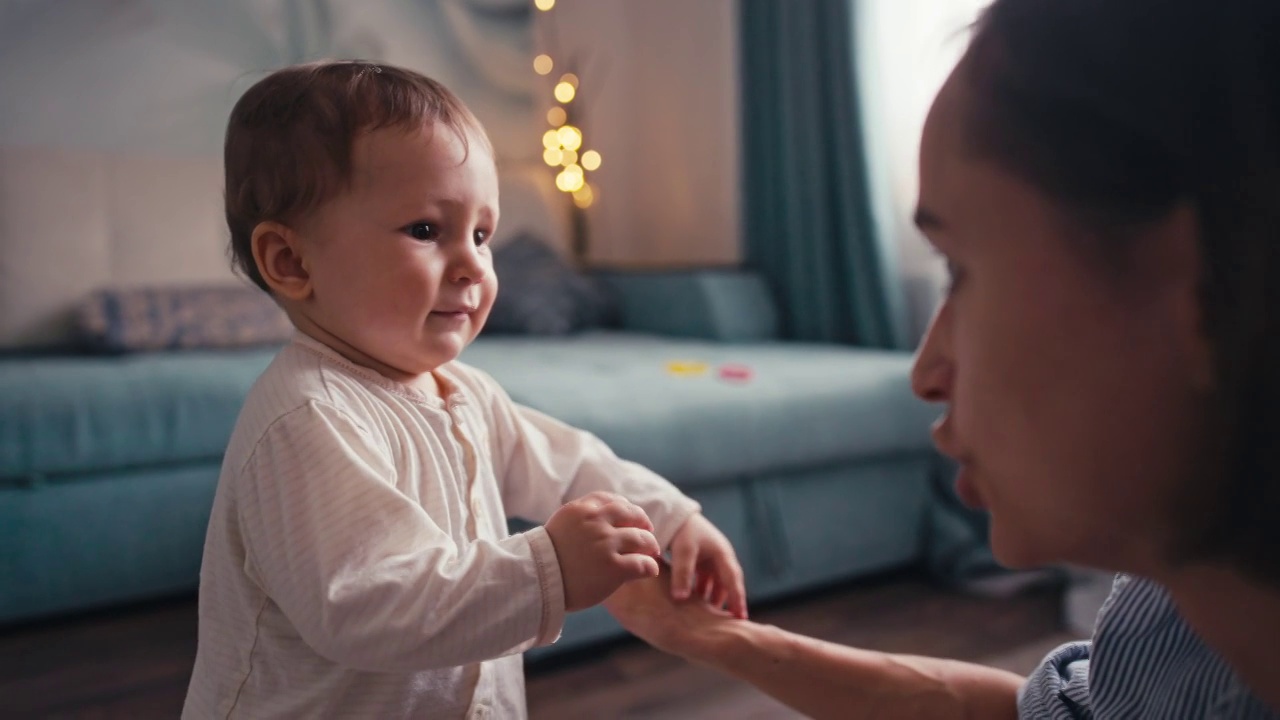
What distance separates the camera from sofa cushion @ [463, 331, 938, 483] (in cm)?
179

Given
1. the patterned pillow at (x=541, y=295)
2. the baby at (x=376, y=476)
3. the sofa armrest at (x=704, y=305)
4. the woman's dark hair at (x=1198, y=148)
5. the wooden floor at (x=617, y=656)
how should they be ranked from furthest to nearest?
1. the patterned pillow at (x=541, y=295)
2. the sofa armrest at (x=704, y=305)
3. the wooden floor at (x=617, y=656)
4. the baby at (x=376, y=476)
5. the woman's dark hair at (x=1198, y=148)

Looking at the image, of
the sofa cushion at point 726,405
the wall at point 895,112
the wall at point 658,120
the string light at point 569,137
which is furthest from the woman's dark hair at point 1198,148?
the string light at point 569,137

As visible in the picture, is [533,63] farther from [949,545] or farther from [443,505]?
[443,505]

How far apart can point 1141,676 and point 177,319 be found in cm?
244

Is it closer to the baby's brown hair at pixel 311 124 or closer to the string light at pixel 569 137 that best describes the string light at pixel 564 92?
the string light at pixel 569 137

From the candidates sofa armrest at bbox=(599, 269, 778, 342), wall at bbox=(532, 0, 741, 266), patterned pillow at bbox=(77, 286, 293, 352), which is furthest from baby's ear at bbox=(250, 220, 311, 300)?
wall at bbox=(532, 0, 741, 266)

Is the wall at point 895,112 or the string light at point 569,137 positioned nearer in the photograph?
the wall at point 895,112

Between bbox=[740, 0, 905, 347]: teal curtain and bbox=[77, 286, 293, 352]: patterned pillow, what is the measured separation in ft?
5.32

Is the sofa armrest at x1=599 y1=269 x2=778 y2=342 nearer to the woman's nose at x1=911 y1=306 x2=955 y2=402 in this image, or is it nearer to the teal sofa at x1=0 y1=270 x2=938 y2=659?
the teal sofa at x1=0 y1=270 x2=938 y2=659

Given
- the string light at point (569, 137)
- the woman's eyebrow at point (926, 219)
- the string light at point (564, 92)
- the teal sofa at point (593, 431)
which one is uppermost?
the string light at point (564, 92)

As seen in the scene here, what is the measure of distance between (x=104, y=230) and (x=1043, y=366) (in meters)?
2.86

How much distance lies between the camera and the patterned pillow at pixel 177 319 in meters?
2.38

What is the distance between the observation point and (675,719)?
160 centimetres

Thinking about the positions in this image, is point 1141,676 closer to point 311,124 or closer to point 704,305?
point 311,124
